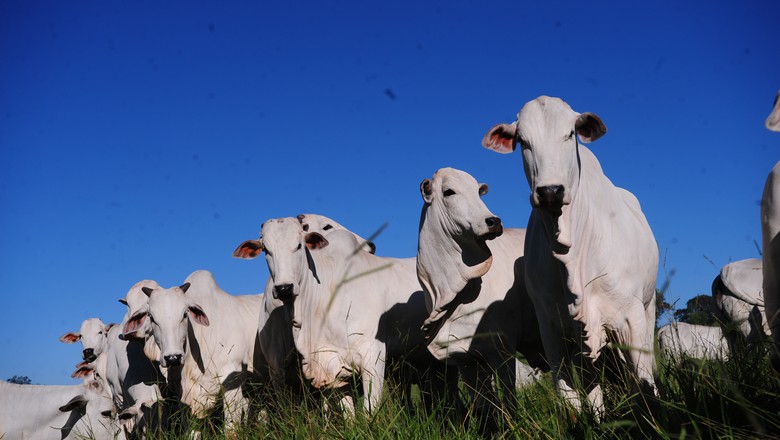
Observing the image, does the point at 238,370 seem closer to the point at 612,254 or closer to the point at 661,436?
the point at 612,254

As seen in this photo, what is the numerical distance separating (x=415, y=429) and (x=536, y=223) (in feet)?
5.24

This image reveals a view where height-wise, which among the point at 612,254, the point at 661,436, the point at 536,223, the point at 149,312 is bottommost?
the point at 661,436

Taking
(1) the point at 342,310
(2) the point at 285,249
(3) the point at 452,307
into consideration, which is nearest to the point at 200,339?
(2) the point at 285,249

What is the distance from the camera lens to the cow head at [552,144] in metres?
4.66

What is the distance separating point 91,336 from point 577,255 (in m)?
11.0

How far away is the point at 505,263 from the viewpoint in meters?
7.29

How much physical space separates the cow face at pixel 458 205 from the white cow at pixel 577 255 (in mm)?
1290

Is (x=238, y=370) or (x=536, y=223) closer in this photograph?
(x=536, y=223)

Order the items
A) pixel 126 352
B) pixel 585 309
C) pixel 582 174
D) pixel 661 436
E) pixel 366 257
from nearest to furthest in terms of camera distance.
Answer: pixel 661 436, pixel 585 309, pixel 582 174, pixel 366 257, pixel 126 352

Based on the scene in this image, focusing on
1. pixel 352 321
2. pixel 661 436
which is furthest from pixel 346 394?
pixel 661 436

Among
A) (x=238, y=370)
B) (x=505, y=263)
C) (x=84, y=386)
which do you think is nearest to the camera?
(x=505, y=263)

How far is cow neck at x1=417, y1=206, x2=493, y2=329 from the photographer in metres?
6.82

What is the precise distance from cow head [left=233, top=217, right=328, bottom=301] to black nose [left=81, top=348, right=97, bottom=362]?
640 cm

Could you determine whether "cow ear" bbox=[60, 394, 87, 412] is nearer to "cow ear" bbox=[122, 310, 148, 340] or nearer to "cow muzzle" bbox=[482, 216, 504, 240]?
"cow ear" bbox=[122, 310, 148, 340]
